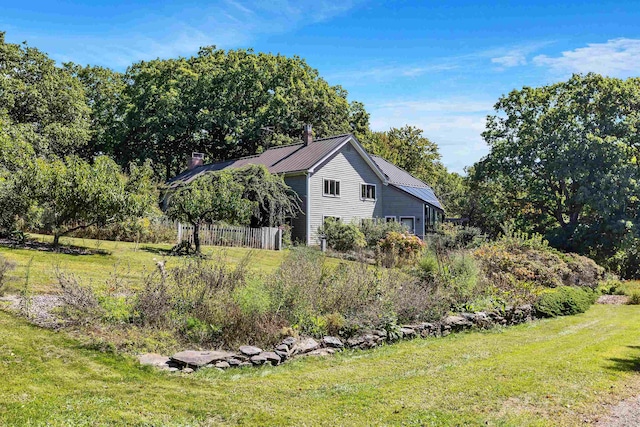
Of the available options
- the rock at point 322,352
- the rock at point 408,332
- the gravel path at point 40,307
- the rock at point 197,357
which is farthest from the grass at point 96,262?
the rock at point 408,332

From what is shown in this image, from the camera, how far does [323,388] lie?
6586 millimetres

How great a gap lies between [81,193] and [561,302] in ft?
46.4

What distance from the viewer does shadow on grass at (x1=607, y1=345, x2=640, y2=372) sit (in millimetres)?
7895

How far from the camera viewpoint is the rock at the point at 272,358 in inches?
306

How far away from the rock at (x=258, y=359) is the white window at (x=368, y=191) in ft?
85.3

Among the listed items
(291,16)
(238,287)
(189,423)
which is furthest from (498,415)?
(291,16)

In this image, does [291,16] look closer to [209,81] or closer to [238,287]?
[238,287]

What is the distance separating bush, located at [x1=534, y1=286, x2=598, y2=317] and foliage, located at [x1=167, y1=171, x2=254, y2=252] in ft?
37.0

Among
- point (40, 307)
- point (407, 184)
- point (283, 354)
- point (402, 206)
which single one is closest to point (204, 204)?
point (40, 307)

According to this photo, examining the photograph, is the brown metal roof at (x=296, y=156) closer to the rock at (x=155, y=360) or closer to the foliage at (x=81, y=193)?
the foliage at (x=81, y=193)

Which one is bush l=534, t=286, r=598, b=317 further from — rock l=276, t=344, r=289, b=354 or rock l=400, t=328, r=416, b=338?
rock l=276, t=344, r=289, b=354

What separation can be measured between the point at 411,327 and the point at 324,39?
29.2 feet

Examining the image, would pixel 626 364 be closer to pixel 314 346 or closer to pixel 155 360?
pixel 314 346

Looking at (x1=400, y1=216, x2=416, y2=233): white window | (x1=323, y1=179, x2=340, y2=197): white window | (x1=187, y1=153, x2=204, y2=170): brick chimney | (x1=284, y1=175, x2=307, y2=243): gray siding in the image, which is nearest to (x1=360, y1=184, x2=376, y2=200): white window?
(x1=323, y1=179, x2=340, y2=197): white window
